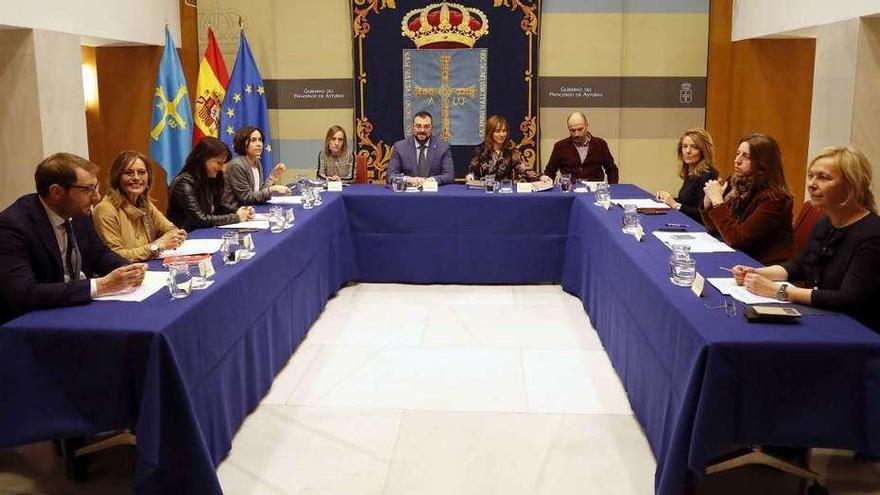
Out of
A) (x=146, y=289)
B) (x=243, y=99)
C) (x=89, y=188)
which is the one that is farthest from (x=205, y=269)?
(x=243, y=99)

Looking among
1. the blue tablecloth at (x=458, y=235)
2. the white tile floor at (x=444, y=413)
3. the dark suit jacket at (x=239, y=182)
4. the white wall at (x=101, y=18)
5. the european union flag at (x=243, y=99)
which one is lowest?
the white tile floor at (x=444, y=413)

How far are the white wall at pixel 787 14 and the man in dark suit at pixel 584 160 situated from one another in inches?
67.0

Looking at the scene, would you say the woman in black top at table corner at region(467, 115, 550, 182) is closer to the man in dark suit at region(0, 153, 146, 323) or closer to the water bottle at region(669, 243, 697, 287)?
the water bottle at region(669, 243, 697, 287)

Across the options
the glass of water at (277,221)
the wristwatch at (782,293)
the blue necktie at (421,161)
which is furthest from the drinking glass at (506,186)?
the wristwatch at (782,293)

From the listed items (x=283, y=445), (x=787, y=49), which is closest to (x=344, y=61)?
(x=787, y=49)

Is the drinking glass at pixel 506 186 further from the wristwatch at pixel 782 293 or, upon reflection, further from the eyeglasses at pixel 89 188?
the eyeglasses at pixel 89 188

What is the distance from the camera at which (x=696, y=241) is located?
381 centimetres

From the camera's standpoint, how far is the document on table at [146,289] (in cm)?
274

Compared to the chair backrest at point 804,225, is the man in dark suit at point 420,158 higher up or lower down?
higher up

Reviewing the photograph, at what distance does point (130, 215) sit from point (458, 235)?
2.53 m

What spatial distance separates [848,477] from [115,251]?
3.01m

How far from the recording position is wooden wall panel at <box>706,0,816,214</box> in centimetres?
714

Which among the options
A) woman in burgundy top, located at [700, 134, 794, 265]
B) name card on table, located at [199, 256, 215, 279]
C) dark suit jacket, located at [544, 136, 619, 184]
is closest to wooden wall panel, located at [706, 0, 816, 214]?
dark suit jacket, located at [544, 136, 619, 184]

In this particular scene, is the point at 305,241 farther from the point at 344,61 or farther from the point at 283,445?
the point at 344,61
